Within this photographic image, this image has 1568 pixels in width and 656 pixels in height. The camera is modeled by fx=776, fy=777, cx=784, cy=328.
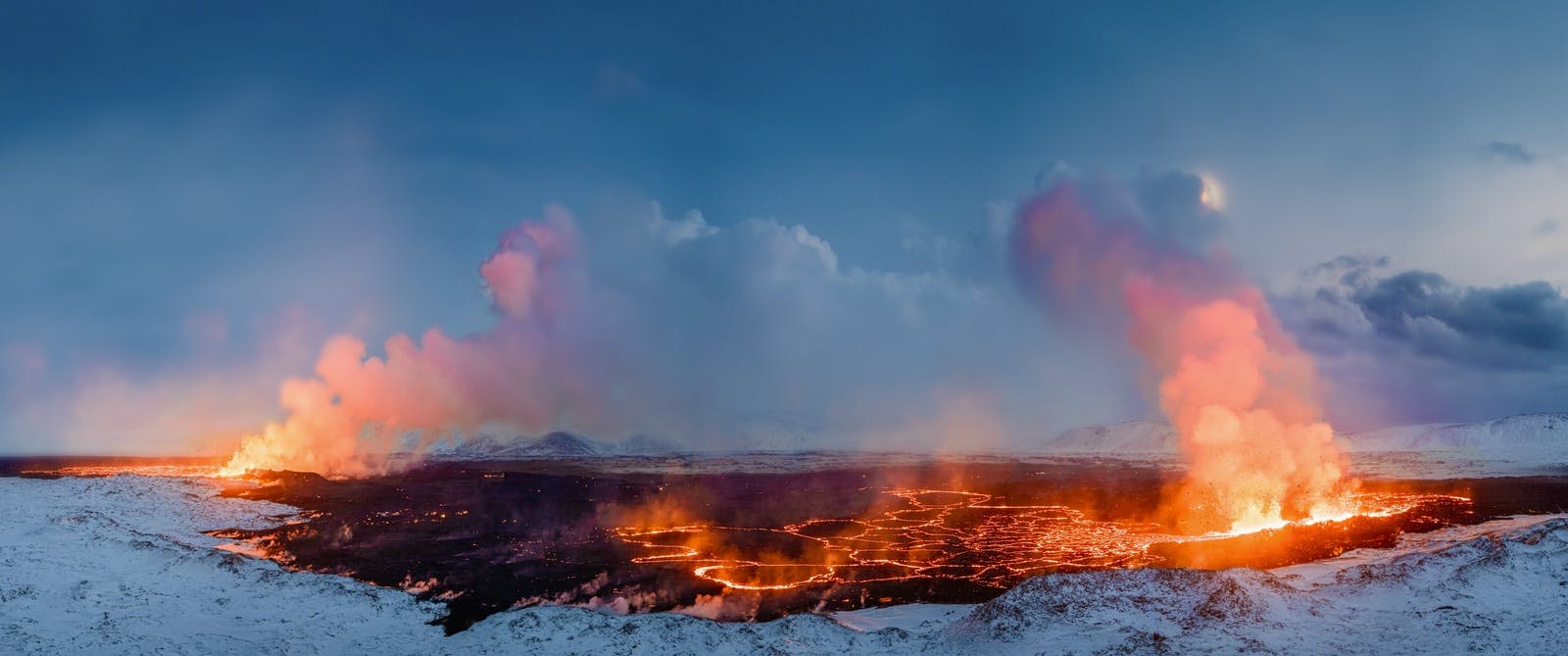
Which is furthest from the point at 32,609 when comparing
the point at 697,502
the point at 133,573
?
the point at 697,502

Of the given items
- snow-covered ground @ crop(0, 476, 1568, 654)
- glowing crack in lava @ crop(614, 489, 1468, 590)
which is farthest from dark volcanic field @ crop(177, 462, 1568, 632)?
snow-covered ground @ crop(0, 476, 1568, 654)

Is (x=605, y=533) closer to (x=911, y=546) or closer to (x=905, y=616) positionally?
(x=911, y=546)

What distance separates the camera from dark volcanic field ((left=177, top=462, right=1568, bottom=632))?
31438 millimetres

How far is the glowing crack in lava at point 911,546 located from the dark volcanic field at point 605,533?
1207mm

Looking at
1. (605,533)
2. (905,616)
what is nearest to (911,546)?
(905,616)

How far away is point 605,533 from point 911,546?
19482mm

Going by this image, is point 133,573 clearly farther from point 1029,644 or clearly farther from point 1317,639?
point 1317,639

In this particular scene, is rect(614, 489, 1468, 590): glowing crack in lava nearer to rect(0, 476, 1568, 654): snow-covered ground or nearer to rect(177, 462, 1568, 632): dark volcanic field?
→ rect(177, 462, 1568, 632): dark volcanic field

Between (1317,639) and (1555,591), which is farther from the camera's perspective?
(1555,591)

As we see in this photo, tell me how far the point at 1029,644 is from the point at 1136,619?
3.74 meters

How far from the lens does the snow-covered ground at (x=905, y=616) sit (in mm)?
21703

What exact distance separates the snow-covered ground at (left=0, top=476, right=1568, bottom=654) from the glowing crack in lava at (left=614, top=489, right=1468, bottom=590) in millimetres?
7856

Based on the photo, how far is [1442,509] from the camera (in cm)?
5856

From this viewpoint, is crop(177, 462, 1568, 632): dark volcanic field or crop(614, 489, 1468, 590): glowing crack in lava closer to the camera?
crop(177, 462, 1568, 632): dark volcanic field
